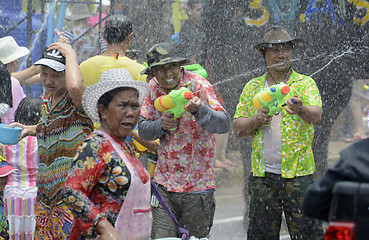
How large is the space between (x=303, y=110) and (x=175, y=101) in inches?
35.0

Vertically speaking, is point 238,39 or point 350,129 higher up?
point 238,39

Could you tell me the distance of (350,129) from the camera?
1309 cm

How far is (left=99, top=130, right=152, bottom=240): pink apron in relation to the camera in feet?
10.6

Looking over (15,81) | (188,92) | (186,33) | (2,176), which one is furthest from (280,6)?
(2,176)

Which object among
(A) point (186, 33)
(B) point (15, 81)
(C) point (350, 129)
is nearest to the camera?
(B) point (15, 81)

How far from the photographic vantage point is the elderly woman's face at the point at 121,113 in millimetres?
3418

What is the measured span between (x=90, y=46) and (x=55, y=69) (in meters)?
6.40

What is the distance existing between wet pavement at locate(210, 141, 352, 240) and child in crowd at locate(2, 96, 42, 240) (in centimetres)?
239

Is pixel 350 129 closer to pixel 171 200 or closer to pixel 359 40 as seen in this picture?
pixel 359 40

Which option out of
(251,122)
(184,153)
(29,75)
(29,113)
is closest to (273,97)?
(251,122)

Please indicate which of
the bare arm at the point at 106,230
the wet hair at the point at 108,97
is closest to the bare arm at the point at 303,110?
the wet hair at the point at 108,97

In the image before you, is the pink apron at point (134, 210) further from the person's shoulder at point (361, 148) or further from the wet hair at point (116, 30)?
the wet hair at point (116, 30)

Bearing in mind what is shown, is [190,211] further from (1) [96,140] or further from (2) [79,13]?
(2) [79,13]

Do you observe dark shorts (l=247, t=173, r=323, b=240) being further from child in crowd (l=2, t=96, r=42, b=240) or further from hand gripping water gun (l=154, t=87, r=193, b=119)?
child in crowd (l=2, t=96, r=42, b=240)
